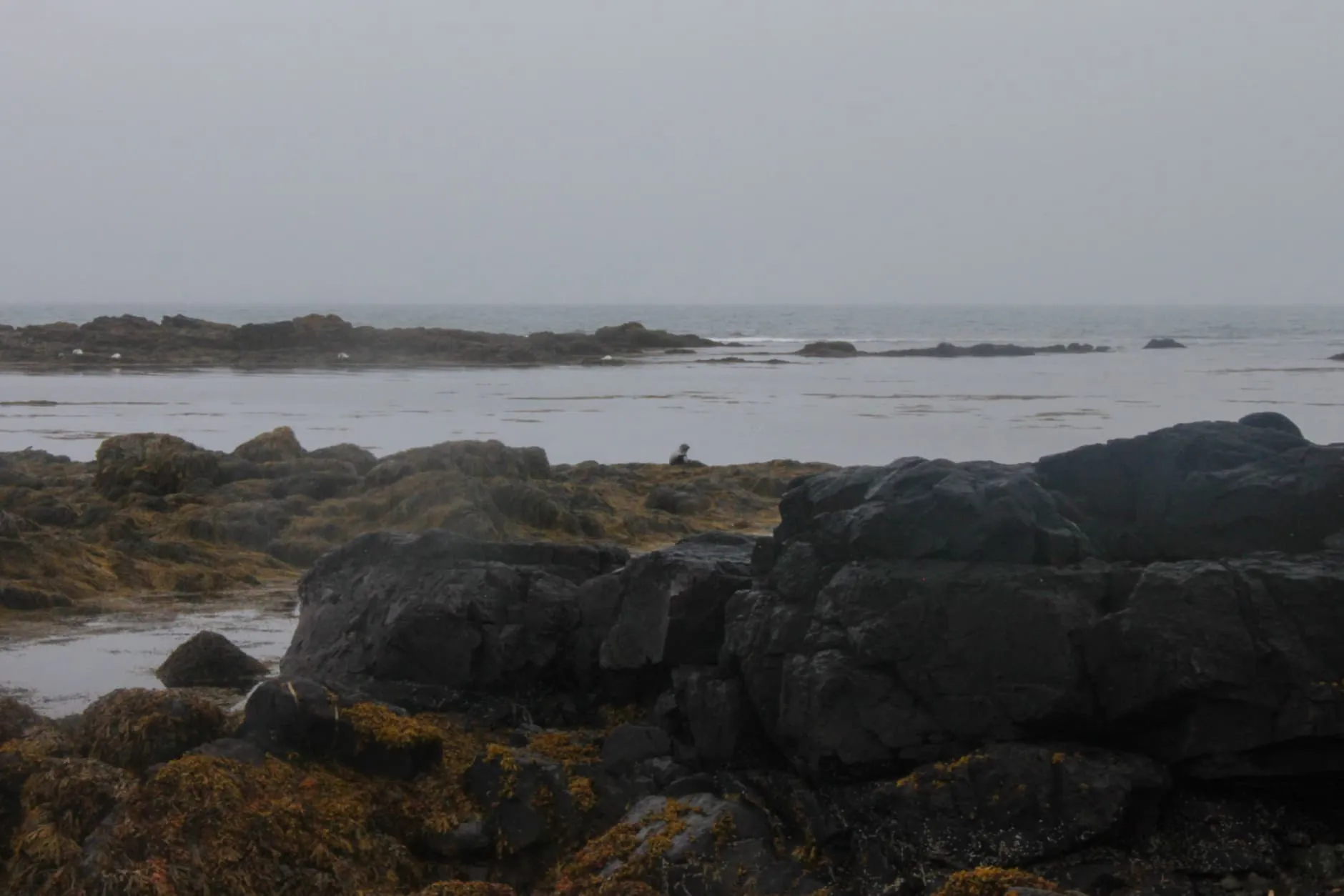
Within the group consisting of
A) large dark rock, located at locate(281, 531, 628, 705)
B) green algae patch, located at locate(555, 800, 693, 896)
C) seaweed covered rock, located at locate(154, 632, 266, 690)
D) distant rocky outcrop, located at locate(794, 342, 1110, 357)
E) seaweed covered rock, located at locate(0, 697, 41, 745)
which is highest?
distant rocky outcrop, located at locate(794, 342, 1110, 357)

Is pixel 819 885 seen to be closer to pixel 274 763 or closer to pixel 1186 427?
pixel 274 763

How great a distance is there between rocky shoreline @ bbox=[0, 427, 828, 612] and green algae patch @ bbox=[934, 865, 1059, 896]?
7042mm

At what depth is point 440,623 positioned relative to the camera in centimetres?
669

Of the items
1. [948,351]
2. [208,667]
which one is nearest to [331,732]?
[208,667]

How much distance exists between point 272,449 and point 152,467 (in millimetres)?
1935

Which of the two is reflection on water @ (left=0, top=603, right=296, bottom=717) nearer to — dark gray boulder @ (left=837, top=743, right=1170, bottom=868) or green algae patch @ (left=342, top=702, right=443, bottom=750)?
green algae patch @ (left=342, top=702, right=443, bottom=750)

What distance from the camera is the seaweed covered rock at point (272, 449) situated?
50.4 ft

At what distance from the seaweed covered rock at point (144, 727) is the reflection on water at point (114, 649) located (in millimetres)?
1343

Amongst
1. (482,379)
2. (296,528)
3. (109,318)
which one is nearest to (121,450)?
(296,528)

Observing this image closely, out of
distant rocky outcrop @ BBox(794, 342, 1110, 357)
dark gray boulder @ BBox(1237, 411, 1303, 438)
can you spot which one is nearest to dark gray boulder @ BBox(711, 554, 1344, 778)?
dark gray boulder @ BBox(1237, 411, 1303, 438)

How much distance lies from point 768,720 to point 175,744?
8.39ft

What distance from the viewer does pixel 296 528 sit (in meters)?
12.3

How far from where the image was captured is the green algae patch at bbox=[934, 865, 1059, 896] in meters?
4.48

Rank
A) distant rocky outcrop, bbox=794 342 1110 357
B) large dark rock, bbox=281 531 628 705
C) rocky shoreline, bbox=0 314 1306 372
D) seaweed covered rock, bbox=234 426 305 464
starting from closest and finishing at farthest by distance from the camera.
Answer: large dark rock, bbox=281 531 628 705 → seaweed covered rock, bbox=234 426 305 464 → rocky shoreline, bbox=0 314 1306 372 → distant rocky outcrop, bbox=794 342 1110 357
